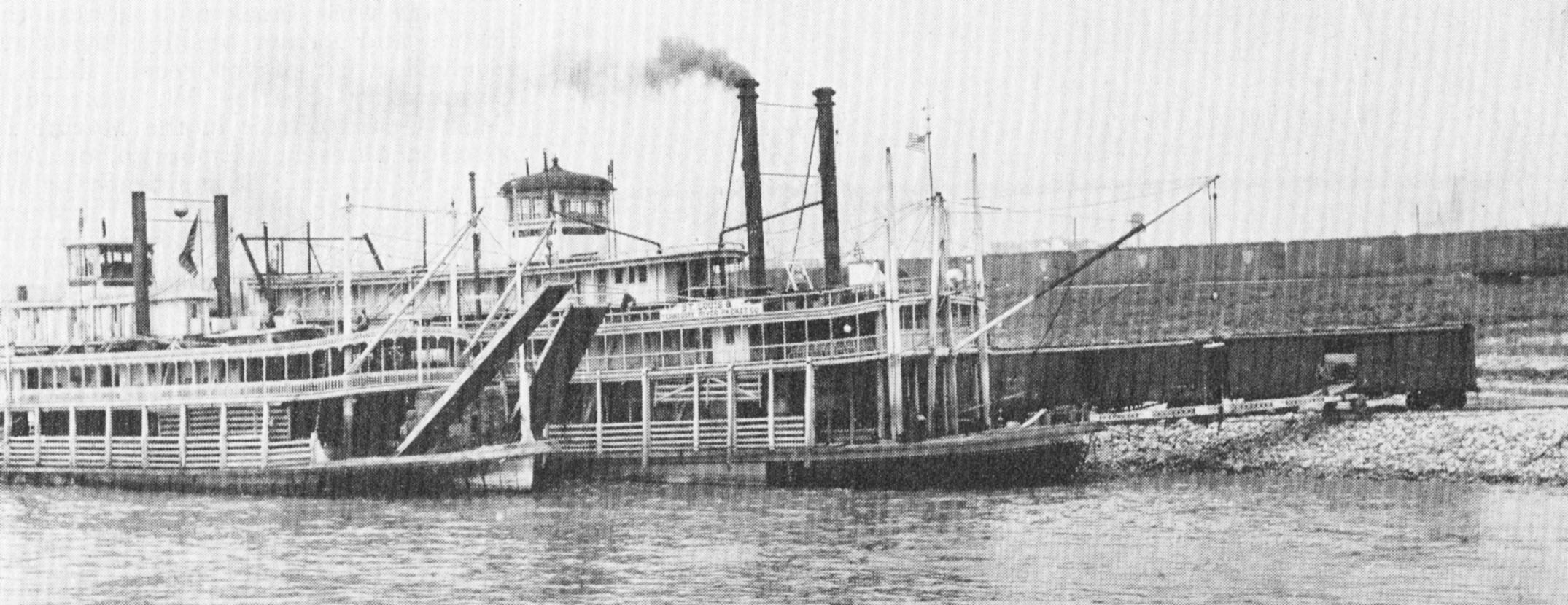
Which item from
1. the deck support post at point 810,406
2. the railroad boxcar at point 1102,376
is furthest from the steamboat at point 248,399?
the railroad boxcar at point 1102,376

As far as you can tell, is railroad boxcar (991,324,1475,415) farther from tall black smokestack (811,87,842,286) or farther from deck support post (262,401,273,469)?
deck support post (262,401,273,469)

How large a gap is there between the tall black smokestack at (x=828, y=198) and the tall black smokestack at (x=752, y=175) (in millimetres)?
1630

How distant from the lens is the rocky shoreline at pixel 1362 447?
35.3 meters

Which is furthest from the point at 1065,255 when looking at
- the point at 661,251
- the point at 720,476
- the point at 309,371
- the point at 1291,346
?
the point at 309,371

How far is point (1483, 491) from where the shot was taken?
108 ft

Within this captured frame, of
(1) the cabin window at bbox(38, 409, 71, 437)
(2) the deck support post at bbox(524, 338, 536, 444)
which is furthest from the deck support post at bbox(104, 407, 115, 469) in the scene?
(2) the deck support post at bbox(524, 338, 536, 444)

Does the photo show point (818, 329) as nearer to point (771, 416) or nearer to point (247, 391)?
point (771, 416)

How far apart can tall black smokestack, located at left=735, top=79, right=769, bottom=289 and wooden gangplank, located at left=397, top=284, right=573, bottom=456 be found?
19.3ft

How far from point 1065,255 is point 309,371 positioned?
31030 mm

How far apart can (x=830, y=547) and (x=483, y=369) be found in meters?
13.4

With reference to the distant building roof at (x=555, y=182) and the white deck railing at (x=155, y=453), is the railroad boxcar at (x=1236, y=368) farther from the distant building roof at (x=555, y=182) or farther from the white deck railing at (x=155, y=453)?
the white deck railing at (x=155, y=453)

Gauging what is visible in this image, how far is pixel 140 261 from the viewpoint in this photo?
45312 millimetres

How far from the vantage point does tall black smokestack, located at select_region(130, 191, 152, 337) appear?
45.3 m

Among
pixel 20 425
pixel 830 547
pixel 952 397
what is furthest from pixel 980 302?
pixel 20 425
